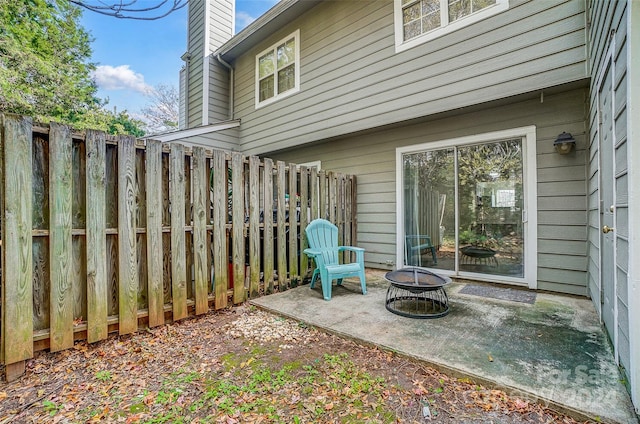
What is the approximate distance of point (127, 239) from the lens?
8.74ft

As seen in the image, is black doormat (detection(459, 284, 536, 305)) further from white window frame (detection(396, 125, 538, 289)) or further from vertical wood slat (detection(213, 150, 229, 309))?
vertical wood slat (detection(213, 150, 229, 309))

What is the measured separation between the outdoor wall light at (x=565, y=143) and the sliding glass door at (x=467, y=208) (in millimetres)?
458

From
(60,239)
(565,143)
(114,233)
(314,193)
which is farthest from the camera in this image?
(314,193)

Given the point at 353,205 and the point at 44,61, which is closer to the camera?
the point at 353,205

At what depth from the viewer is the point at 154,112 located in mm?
20297

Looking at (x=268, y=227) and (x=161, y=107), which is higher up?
(x=161, y=107)

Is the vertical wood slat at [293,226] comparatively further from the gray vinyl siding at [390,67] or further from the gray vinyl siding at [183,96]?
the gray vinyl siding at [183,96]

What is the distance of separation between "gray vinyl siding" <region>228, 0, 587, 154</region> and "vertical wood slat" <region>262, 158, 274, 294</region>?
2.16 m

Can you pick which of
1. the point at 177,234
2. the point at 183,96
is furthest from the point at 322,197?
the point at 183,96

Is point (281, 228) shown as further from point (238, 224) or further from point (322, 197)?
point (322, 197)

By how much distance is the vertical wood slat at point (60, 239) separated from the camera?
227 centimetres

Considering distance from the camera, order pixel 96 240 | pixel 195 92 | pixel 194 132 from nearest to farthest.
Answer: pixel 96 240 < pixel 194 132 < pixel 195 92

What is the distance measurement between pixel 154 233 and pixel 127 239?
0.23 metres

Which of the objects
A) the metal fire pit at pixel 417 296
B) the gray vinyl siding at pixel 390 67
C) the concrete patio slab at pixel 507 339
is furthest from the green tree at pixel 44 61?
the metal fire pit at pixel 417 296
